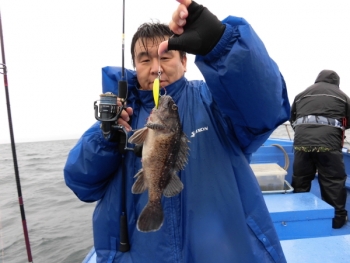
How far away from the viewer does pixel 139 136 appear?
173cm

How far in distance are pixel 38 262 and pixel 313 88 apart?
6.32 metres

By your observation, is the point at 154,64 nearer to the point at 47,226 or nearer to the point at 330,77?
the point at 330,77

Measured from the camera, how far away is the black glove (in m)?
1.35

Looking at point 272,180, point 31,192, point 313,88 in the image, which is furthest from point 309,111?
point 31,192

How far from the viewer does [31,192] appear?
1001 centimetres

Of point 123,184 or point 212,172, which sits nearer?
point 212,172

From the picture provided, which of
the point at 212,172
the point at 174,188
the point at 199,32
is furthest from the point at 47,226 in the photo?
the point at 199,32

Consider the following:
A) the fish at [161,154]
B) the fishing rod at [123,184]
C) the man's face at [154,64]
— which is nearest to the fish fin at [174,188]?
the fish at [161,154]

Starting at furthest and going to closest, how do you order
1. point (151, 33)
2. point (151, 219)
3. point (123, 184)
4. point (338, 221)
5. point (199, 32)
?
1. point (338, 221)
2. point (151, 33)
3. point (123, 184)
4. point (151, 219)
5. point (199, 32)

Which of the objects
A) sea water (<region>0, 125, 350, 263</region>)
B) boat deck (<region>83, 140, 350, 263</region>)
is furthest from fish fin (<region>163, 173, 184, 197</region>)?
sea water (<region>0, 125, 350, 263</region>)

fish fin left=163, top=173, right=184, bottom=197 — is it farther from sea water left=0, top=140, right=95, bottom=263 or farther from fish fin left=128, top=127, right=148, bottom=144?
sea water left=0, top=140, right=95, bottom=263

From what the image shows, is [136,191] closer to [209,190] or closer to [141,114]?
[209,190]

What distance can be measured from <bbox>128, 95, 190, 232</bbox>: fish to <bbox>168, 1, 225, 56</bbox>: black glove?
40cm

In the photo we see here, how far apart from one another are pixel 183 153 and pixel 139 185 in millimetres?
346
